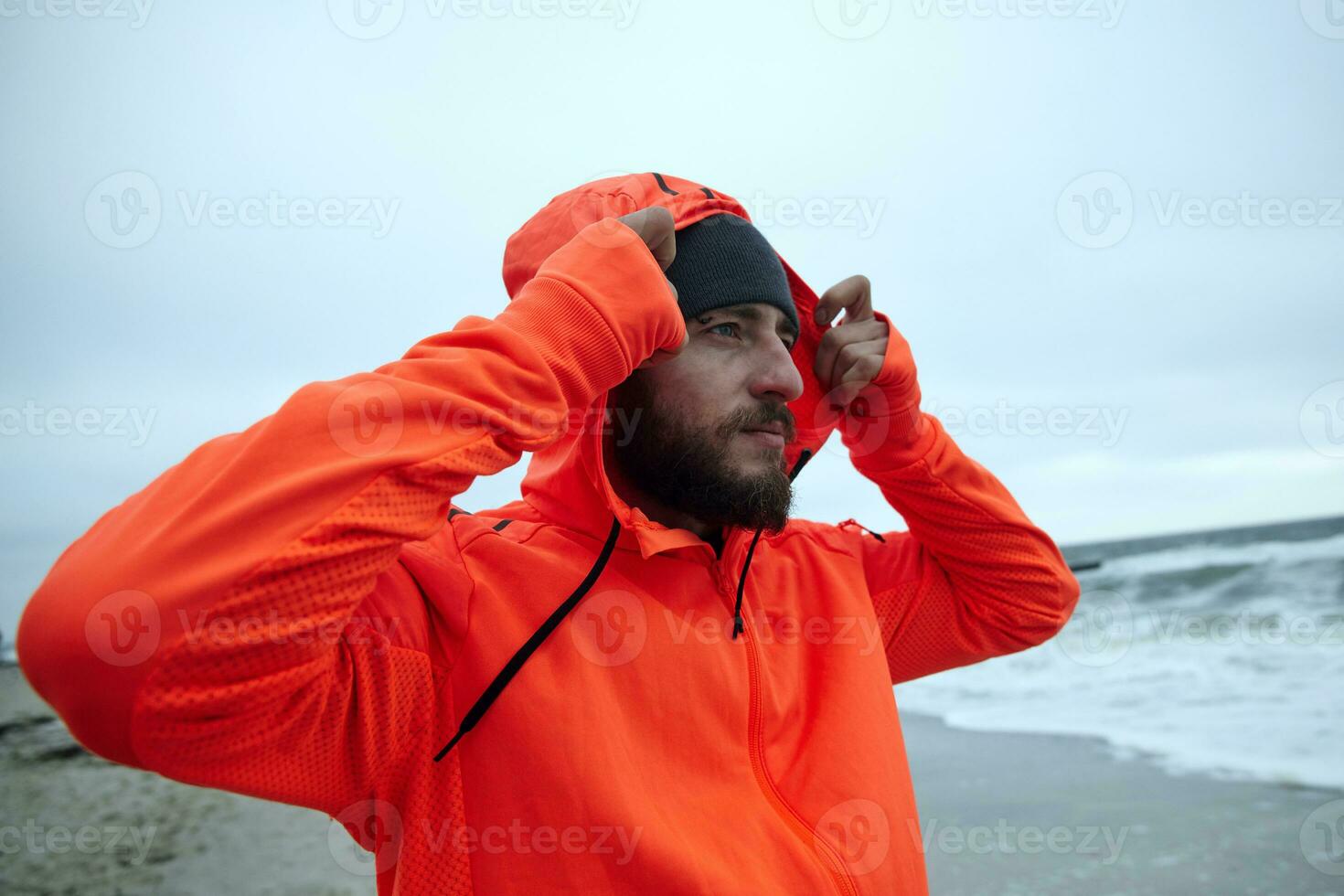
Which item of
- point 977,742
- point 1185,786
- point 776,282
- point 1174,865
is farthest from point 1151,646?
point 776,282

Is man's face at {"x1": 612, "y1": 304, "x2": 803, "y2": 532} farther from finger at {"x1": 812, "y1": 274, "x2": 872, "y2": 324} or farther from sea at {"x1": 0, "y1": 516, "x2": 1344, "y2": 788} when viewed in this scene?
sea at {"x1": 0, "y1": 516, "x2": 1344, "y2": 788}

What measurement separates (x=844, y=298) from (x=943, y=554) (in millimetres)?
753

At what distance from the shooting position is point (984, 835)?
5.07 meters

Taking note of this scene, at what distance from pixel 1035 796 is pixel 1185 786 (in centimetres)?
97

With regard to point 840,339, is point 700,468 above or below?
below

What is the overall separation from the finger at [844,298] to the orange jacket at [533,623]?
13 centimetres

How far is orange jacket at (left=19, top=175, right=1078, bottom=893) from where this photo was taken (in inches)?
45.7

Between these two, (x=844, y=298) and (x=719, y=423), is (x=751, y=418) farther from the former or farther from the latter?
(x=844, y=298)

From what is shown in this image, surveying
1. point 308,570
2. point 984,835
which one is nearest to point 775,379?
point 308,570

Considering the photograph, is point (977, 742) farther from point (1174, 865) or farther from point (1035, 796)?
point (1174, 865)

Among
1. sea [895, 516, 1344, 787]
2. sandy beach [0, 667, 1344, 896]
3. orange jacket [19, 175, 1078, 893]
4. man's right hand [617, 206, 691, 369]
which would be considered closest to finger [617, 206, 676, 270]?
man's right hand [617, 206, 691, 369]

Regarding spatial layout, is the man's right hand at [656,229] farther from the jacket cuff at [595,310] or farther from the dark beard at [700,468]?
the dark beard at [700,468]

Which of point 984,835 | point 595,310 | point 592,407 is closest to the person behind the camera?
point 595,310

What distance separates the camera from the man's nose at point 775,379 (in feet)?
6.68
